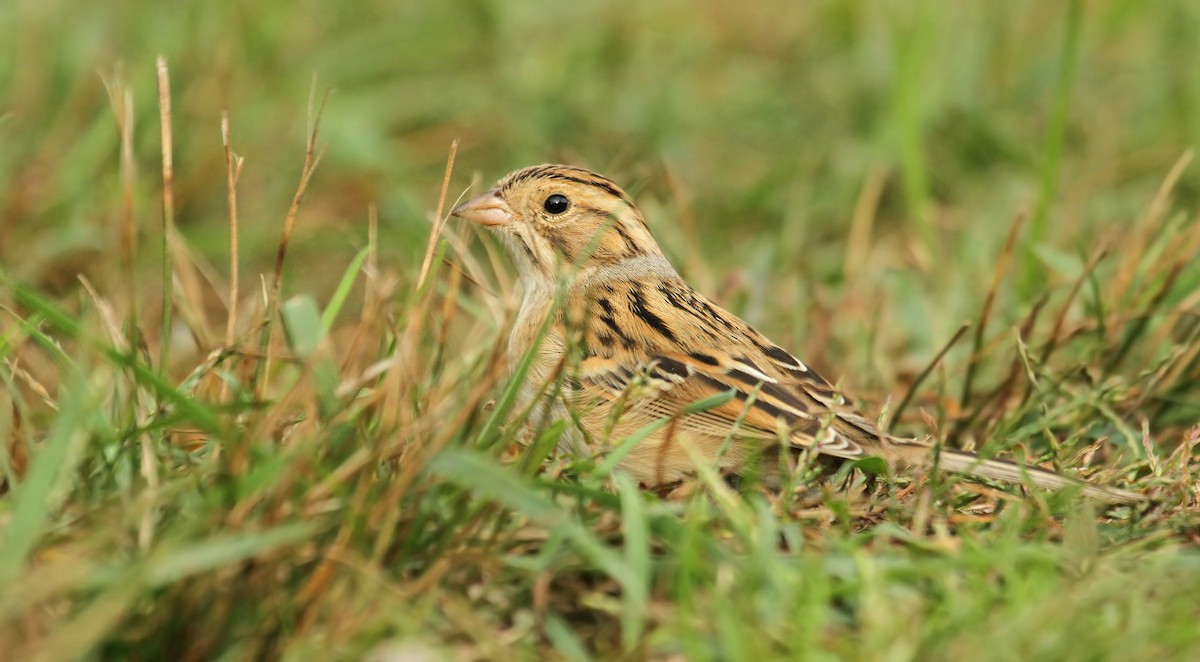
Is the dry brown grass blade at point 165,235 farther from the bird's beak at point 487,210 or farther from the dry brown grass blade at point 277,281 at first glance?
the bird's beak at point 487,210

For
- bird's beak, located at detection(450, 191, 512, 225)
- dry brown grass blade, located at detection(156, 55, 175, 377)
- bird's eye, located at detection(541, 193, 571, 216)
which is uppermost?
bird's eye, located at detection(541, 193, 571, 216)

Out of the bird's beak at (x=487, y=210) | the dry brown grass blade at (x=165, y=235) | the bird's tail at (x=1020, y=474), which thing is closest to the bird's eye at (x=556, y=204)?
the bird's beak at (x=487, y=210)

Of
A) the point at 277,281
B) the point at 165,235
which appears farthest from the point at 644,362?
the point at 165,235

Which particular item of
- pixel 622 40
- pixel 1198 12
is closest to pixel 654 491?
pixel 622 40

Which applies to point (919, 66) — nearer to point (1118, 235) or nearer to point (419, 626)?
point (1118, 235)

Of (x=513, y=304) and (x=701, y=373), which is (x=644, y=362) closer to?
(x=701, y=373)

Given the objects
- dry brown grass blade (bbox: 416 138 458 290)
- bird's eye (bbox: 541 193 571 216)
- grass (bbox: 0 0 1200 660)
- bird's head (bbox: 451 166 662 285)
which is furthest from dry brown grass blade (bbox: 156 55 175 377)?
bird's eye (bbox: 541 193 571 216)

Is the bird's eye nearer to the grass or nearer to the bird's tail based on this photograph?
the grass
